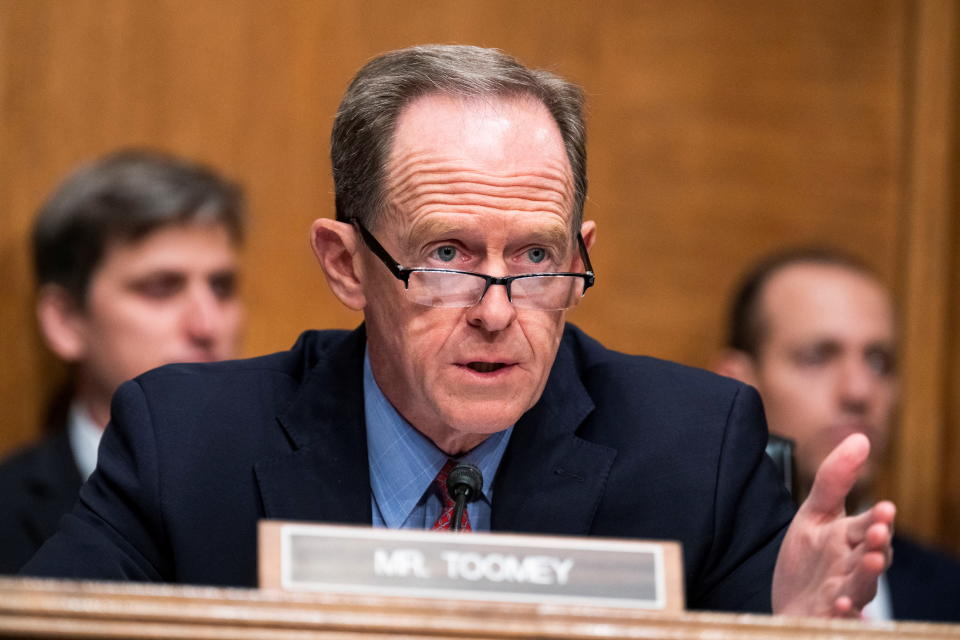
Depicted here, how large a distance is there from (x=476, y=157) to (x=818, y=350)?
2.05 m

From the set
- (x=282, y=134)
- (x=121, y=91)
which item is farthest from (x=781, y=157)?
(x=121, y=91)

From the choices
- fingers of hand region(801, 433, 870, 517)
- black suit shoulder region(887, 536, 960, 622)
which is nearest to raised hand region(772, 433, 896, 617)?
fingers of hand region(801, 433, 870, 517)

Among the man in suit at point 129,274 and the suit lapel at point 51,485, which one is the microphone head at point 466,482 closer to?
the suit lapel at point 51,485

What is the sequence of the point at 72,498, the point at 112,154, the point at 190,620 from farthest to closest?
the point at 112,154
the point at 72,498
the point at 190,620

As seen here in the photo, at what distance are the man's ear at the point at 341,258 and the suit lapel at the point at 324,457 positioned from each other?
4.9 inches

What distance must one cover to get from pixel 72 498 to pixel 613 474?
70.7 inches

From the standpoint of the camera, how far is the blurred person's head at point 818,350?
3.76 meters

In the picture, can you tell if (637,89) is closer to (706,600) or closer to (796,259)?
(796,259)

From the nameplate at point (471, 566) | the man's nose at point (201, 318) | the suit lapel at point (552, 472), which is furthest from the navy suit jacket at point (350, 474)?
the man's nose at point (201, 318)

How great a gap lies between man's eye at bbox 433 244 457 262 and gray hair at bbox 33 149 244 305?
176 cm

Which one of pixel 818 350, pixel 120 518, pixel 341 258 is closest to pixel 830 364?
pixel 818 350

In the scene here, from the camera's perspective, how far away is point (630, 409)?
87.7 inches

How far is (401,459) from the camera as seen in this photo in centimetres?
219

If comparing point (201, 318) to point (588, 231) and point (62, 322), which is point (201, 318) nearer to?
point (62, 322)
